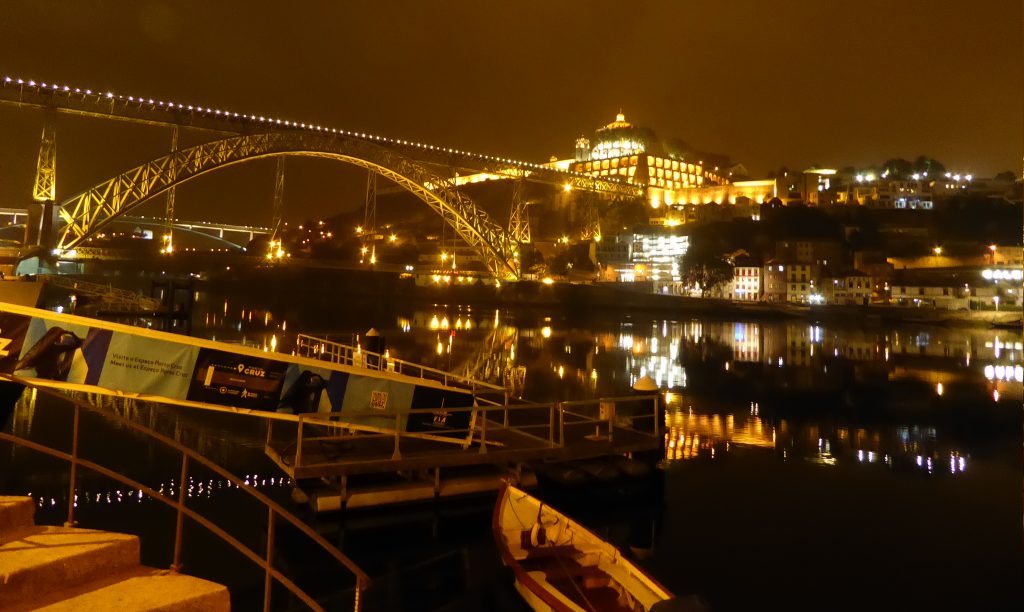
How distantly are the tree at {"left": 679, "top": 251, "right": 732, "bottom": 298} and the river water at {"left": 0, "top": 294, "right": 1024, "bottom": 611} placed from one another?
5370 cm

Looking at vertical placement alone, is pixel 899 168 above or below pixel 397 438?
above

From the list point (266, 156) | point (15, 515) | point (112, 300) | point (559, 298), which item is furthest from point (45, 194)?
point (559, 298)

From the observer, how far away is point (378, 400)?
8719 mm

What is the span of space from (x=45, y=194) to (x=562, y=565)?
38623mm

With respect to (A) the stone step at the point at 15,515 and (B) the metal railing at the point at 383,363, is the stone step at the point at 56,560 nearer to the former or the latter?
(A) the stone step at the point at 15,515

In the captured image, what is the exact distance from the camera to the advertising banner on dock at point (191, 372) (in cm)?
702

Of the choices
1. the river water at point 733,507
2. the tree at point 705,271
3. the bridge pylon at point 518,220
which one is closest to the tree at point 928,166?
the tree at point 705,271

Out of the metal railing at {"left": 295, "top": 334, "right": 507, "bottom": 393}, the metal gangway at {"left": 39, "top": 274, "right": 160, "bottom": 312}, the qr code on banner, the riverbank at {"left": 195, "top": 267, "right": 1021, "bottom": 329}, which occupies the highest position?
the riverbank at {"left": 195, "top": 267, "right": 1021, "bottom": 329}

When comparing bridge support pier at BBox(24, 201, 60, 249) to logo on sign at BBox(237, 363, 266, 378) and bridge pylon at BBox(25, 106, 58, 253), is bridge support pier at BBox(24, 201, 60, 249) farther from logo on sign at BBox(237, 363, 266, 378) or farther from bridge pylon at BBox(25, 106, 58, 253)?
logo on sign at BBox(237, 363, 266, 378)

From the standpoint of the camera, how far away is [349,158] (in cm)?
4622

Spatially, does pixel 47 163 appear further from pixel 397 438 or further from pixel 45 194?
pixel 397 438

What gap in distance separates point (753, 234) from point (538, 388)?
248ft

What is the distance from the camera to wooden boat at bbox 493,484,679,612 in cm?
527

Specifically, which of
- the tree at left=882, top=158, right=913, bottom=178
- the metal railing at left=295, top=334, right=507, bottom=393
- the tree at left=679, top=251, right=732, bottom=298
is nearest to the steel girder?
the metal railing at left=295, top=334, right=507, bottom=393
